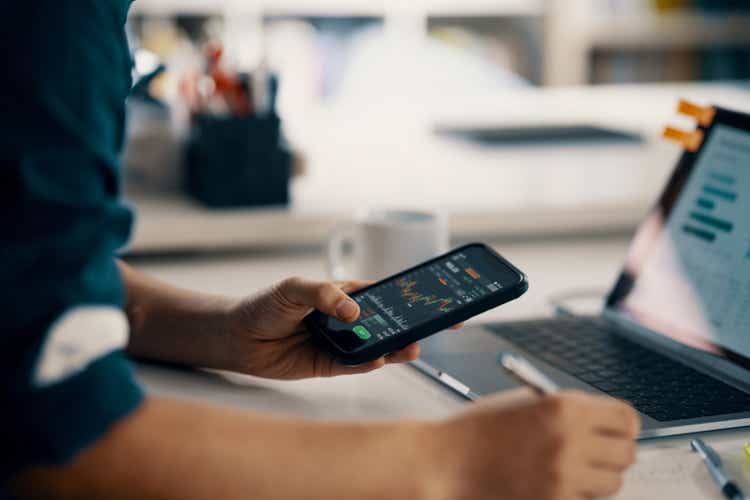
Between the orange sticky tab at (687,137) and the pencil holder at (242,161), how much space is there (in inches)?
24.1

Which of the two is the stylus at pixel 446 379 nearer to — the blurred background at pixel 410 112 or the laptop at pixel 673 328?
the laptop at pixel 673 328

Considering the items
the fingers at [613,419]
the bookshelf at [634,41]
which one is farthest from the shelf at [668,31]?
the fingers at [613,419]

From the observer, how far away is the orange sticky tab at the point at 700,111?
3.53 ft

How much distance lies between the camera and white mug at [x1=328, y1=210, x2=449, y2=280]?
3.73 ft

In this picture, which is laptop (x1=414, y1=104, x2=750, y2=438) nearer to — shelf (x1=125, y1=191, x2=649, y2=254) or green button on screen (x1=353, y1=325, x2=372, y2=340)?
green button on screen (x1=353, y1=325, x2=372, y2=340)

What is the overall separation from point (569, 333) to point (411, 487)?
0.48 m

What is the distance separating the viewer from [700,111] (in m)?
1.08

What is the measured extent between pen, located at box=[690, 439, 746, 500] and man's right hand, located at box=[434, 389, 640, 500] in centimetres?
10

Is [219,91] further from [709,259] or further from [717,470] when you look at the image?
[717,470]

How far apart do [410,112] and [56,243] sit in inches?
80.0

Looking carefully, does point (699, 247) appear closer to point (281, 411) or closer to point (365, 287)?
point (365, 287)

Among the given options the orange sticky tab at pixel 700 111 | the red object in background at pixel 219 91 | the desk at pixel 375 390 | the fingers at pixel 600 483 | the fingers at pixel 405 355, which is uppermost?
the orange sticky tab at pixel 700 111

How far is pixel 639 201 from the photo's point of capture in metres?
1.60

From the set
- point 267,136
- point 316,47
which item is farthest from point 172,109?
point 316,47
